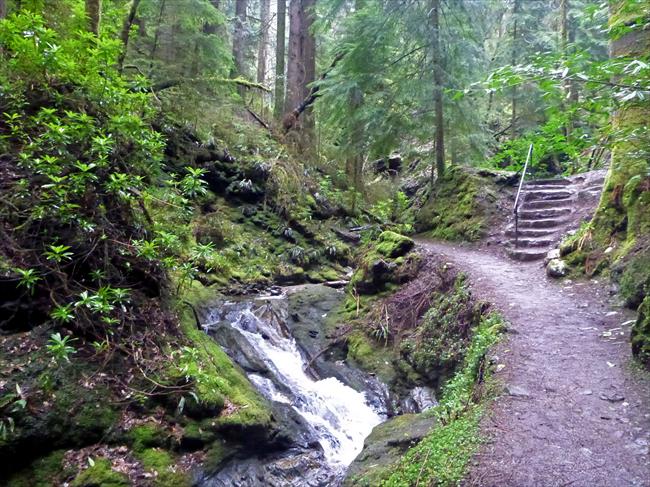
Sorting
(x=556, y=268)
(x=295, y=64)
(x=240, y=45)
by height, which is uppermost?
(x=240, y=45)

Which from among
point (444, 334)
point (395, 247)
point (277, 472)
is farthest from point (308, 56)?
point (277, 472)

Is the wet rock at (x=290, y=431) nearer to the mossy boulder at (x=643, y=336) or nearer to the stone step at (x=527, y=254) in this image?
the mossy boulder at (x=643, y=336)

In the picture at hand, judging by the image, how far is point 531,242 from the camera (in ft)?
32.1

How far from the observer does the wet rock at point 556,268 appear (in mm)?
7783

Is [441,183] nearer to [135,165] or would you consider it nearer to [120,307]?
[135,165]

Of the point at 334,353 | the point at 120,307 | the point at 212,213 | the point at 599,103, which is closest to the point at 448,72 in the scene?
the point at 212,213

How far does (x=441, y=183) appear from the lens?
1382 centimetres

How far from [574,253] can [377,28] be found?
8.26 meters

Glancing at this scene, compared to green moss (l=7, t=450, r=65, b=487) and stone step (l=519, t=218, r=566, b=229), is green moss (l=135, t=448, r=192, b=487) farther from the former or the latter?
stone step (l=519, t=218, r=566, b=229)

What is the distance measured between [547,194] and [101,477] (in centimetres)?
1086

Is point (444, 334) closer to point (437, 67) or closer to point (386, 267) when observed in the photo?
point (386, 267)

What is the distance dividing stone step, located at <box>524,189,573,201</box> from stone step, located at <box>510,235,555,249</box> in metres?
1.70

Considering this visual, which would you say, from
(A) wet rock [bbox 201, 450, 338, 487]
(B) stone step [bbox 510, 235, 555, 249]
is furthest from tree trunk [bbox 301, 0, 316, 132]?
(A) wet rock [bbox 201, 450, 338, 487]

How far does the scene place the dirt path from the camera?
3643 millimetres
